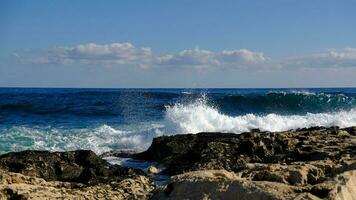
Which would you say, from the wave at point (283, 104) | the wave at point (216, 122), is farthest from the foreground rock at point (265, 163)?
the wave at point (283, 104)

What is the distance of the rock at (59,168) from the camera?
788 centimetres

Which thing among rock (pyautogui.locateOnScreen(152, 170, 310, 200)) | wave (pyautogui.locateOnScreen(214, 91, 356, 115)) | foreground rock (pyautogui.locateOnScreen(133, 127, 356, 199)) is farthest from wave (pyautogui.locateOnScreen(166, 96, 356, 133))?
rock (pyautogui.locateOnScreen(152, 170, 310, 200))

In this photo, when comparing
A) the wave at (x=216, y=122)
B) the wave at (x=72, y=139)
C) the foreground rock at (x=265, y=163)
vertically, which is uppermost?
the foreground rock at (x=265, y=163)

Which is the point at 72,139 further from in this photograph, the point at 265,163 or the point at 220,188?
the point at 220,188

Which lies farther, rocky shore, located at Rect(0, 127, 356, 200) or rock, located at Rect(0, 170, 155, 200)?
rock, located at Rect(0, 170, 155, 200)

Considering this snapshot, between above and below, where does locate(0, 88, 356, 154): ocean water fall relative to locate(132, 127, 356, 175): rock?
below

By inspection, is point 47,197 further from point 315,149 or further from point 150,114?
point 150,114

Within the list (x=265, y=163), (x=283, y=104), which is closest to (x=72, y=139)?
(x=265, y=163)

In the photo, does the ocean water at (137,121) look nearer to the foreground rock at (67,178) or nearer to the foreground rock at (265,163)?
the foreground rock at (265,163)

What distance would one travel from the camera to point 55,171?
8.16 meters

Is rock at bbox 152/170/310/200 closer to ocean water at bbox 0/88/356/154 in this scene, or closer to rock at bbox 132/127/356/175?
rock at bbox 132/127/356/175

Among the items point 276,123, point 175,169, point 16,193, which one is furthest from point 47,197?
point 276,123

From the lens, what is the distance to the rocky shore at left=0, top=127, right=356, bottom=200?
168 inches

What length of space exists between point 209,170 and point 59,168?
3.87 metres
